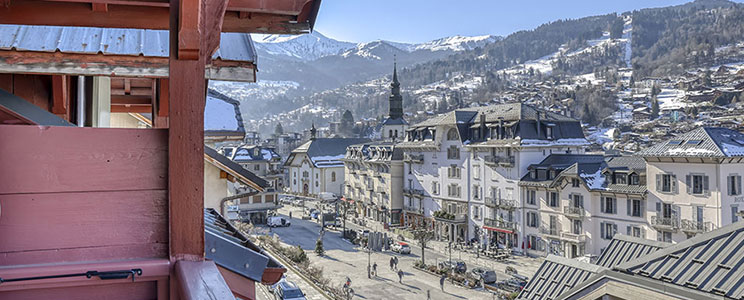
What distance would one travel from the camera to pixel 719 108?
10969cm

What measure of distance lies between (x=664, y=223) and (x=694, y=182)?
2.64 metres

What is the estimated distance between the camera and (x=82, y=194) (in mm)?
2242

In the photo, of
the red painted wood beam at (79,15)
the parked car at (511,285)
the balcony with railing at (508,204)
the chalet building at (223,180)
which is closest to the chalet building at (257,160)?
the balcony with railing at (508,204)

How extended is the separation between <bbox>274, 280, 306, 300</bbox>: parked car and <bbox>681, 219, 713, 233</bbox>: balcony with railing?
66.0ft

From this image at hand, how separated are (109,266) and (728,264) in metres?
6.48

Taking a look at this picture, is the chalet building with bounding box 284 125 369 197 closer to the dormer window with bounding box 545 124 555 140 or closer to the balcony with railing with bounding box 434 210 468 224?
the balcony with railing with bounding box 434 210 468 224

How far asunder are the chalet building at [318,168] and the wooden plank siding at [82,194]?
63900 millimetres

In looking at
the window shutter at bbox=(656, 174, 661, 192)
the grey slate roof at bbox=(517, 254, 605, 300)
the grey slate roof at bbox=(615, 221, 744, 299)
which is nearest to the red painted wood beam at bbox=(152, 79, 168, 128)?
the grey slate roof at bbox=(615, 221, 744, 299)

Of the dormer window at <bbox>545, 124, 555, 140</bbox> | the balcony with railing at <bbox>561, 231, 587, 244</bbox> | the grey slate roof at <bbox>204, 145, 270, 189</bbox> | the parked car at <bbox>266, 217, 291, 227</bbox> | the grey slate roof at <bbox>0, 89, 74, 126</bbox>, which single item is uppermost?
the dormer window at <bbox>545, 124, 555, 140</bbox>

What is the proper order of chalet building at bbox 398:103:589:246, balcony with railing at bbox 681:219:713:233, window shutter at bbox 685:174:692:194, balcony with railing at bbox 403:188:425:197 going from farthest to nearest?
balcony with railing at bbox 403:188:425:197 → chalet building at bbox 398:103:589:246 → window shutter at bbox 685:174:692:194 → balcony with railing at bbox 681:219:713:233

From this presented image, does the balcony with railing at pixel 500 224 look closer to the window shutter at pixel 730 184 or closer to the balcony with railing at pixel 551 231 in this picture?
the balcony with railing at pixel 551 231

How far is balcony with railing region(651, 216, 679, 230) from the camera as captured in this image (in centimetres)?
2866

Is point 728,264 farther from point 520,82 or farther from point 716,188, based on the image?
point 520,82

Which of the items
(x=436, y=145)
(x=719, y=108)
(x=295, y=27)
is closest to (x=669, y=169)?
(x=436, y=145)
